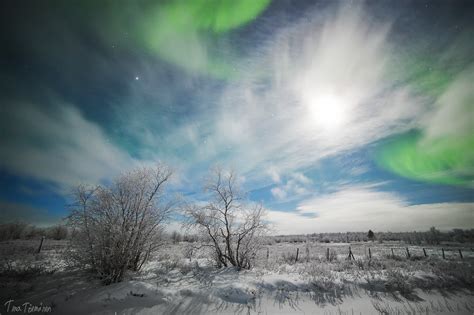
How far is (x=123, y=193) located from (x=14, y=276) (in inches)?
272

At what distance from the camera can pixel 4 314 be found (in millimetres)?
6605

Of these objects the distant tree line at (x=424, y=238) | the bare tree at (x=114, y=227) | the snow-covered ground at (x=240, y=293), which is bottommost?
the distant tree line at (x=424, y=238)

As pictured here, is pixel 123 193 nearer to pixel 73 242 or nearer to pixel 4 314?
pixel 73 242

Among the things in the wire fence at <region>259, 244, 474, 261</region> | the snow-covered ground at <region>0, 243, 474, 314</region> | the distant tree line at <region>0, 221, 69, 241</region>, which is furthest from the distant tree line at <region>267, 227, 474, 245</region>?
the distant tree line at <region>0, 221, 69, 241</region>

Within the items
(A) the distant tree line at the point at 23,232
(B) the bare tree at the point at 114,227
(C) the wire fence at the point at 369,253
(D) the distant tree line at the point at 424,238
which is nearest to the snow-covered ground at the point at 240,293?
(B) the bare tree at the point at 114,227

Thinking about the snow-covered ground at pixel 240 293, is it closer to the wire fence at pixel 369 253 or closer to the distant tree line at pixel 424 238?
the wire fence at pixel 369 253

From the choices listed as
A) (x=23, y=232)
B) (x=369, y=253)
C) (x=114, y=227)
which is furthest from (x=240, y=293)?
(x=23, y=232)

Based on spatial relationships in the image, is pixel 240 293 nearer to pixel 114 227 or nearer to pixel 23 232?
pixel 114 227

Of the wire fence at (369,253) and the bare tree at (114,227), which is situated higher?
the bare tree at (114,227)

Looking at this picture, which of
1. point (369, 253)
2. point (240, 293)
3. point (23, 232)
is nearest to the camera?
point (240, 293)

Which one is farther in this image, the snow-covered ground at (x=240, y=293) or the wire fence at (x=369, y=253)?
the wire fence at (x=369, y=253)

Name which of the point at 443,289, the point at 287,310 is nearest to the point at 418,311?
the point at 443,289

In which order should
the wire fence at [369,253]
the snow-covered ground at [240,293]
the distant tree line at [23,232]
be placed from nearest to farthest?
the snow-covered ground at [240,293] < the wire fence at [369,253] < the distant tree line at [23,232]

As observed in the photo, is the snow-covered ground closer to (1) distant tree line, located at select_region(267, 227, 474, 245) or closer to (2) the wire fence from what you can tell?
(2) the wire fence
